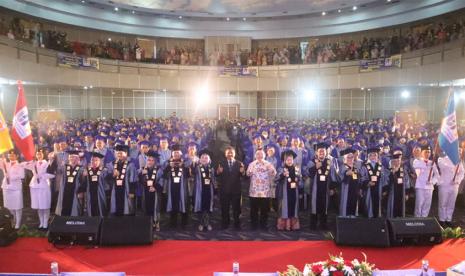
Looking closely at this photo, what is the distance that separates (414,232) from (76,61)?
80.1 feet

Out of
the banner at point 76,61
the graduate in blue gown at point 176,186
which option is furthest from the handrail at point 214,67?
the graduate in blue gown at point 176,186

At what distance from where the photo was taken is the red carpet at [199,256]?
216 inches

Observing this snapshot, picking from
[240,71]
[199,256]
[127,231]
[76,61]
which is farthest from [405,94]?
[127,231]

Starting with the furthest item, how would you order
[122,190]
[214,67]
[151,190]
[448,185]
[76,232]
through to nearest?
A: 1. [214,67]
2. [448,185]
3. [122,190]
4. [151,190]
5. [76,232]

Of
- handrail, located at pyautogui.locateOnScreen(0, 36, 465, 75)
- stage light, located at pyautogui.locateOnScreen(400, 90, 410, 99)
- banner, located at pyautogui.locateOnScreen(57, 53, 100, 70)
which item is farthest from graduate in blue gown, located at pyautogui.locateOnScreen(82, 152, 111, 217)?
stage light, located at pyautogui.locateOnScreen(400, 90, 410, 99)

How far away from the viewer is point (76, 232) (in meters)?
6.20

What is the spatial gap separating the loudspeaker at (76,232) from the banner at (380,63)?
2345 cm

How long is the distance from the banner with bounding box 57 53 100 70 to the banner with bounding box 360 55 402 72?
19.3 m

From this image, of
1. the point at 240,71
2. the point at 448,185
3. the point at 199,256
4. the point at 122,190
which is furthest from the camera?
the point at 240,71

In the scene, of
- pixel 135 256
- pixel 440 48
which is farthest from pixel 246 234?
pixel 440 48

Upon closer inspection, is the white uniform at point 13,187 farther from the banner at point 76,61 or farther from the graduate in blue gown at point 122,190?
the banner at point 76,61

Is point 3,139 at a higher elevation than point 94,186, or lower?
higher

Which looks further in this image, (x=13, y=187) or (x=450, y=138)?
(x=13, y=187)

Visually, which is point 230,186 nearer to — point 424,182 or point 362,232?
point 362,232
